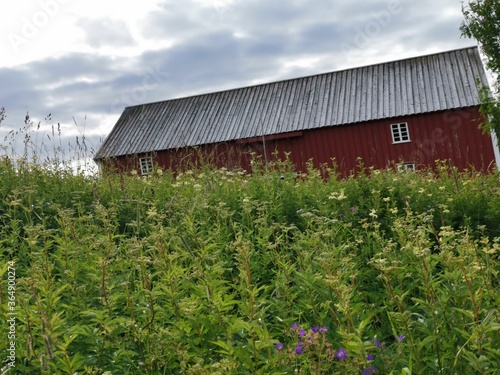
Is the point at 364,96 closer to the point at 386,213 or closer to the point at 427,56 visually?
the point at 427,56

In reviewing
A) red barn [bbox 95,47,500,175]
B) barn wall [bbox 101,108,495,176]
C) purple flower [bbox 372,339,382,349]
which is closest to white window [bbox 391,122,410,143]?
red barn [bbox 95,47,500,175]

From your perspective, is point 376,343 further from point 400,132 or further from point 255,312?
point 400,132

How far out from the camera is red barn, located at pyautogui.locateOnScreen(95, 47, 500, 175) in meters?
24.6

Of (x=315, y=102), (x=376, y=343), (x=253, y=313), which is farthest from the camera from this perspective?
(x=315, y=102)

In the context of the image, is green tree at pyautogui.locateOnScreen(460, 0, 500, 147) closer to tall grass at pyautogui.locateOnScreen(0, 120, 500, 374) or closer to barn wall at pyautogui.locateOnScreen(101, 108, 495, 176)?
barn wall at pyautogui.locateOnScreen(101, 108, 495, 176)

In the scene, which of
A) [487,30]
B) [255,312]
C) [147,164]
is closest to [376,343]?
[255,312]

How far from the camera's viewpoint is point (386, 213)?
19.9 ft

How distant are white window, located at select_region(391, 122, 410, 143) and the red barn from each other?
0.14ft

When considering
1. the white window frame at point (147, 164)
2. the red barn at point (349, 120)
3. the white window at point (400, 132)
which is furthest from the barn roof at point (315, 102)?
the white window frame at point (147, 164)

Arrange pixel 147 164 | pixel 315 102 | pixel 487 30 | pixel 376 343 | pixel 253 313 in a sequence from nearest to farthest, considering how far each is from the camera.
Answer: pixel 253 313
pixel 376 343
pixel 147 164
pixel 487 30
pixel 315 102

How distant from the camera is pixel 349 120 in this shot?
25641mm

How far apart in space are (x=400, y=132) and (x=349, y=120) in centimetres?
236

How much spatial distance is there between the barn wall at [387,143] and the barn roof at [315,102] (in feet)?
1.36

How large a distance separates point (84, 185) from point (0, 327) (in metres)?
4.27
